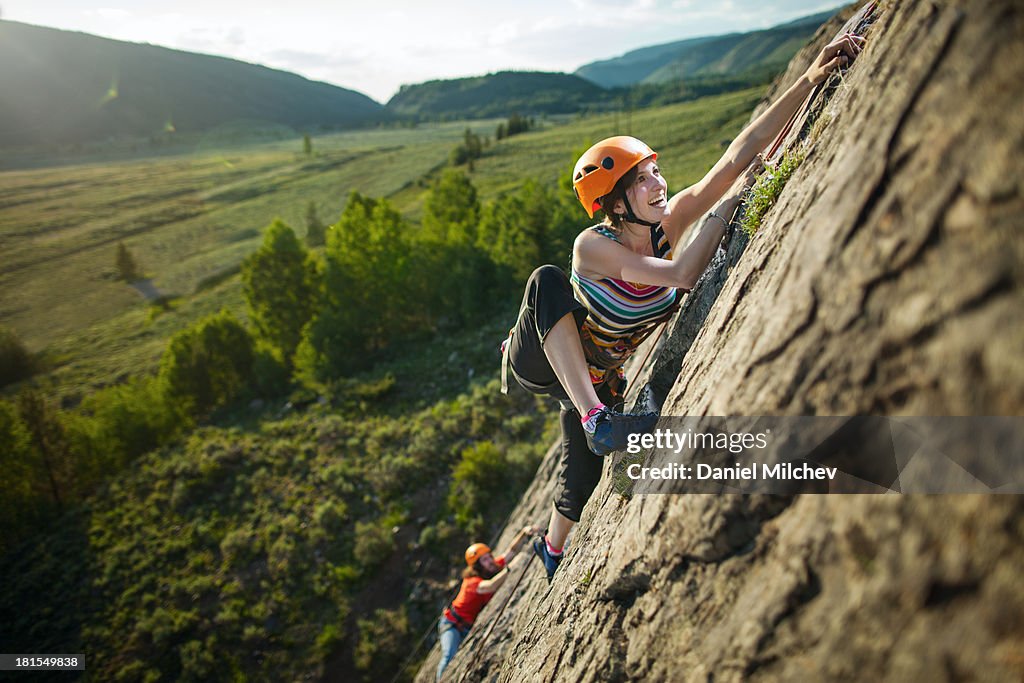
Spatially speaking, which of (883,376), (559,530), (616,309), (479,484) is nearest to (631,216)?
(616,309)

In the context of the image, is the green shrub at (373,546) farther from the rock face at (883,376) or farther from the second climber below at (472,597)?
the rock face at (883,376)

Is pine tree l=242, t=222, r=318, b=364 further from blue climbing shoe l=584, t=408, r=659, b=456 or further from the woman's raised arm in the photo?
blue climbing shoe l=584, t=408, r=659, b=456

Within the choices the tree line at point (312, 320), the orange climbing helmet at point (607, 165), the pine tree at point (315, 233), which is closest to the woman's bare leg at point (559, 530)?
the orange climbing helmet at point (607, 165)

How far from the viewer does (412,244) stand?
38688 mm

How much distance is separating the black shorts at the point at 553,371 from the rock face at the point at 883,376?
1524mm

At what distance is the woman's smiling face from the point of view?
4102mm

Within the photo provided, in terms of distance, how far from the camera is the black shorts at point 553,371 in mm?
4203

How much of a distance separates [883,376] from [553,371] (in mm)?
2965

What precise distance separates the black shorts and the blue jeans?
13.8 ft

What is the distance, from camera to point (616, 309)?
4.29m

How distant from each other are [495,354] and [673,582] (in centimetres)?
2574

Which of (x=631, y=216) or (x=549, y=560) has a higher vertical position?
(x=631, y=216)

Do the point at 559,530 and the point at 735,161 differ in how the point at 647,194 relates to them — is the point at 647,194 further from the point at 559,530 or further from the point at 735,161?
the point at 559,530

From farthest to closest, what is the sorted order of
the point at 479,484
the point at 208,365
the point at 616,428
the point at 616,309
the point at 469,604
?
1. the point at 208,365
2. the point at 479,484
3. the point at 469,604
4. the point at 616,309
5. the point at 616,428
